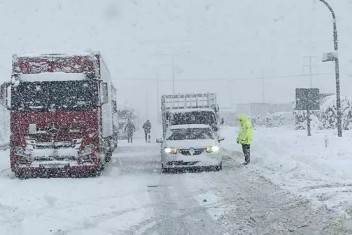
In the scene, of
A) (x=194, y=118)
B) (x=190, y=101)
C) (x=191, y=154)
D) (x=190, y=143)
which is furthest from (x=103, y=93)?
(x=190, y=101)

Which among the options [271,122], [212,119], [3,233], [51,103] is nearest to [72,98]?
[51,103]

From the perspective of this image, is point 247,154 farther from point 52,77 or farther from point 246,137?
point 52,77

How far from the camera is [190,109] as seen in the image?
2498 cm

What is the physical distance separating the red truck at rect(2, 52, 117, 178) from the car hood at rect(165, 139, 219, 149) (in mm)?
2282

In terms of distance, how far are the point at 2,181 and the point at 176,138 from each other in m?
5.35

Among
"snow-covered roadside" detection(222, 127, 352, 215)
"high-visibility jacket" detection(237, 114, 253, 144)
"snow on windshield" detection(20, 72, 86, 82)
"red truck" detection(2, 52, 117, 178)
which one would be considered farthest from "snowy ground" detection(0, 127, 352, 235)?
"snow on windshield" detection(20, 72, 86, 82)

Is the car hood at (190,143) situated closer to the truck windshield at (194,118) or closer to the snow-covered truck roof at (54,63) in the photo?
the snow-covered truck roof at (54,63)

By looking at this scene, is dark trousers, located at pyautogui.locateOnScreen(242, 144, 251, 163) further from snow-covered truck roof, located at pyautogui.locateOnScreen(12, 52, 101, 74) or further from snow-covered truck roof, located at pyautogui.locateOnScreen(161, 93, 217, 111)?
snow-covered truck roof, located at pyautogui.locateOnScreen(161, 93, 217, 111)

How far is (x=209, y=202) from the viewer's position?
10469 millimetres

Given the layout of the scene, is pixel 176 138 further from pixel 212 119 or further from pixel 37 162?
pixel 212 119

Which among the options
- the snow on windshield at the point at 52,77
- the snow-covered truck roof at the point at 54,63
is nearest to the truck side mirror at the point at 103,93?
the snow-covered truck roof at the point at 54,63

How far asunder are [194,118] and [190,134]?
6.95 m

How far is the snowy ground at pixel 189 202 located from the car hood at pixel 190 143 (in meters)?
0.87

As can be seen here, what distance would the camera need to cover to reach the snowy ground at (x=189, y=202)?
26.6 ft
